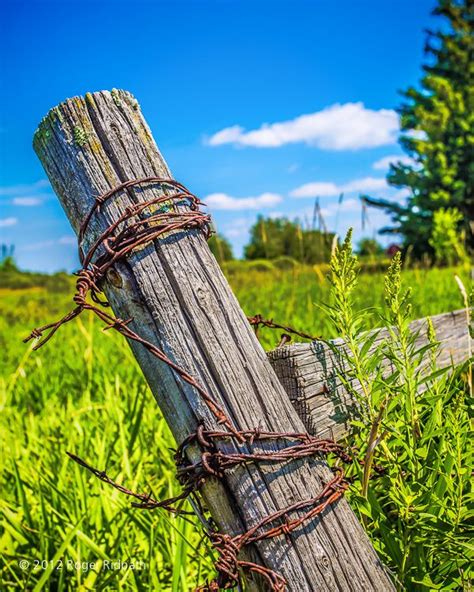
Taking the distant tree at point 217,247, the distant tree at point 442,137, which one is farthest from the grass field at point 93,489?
the distant tree at point 442,137

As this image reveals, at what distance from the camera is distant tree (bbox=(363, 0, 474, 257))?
2492 centimetres

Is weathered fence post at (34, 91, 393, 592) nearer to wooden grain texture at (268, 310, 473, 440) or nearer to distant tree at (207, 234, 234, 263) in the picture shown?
wooden grain texture at (268, 310, 473, 440)

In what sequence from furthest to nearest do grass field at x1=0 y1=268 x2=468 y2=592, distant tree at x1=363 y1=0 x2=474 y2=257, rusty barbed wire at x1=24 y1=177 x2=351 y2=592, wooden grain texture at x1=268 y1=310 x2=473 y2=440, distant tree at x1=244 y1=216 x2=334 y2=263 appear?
distant tree at x1=363 y1=0 x2=474 y2=257 → distant tree at x1=244 y1=216 x2=334 y2=263 → grass field at x1=0 y1=268 x2=468 y2=592 → wooden grain texture at x1=268 y1=310 x2=473 y2=440 → rusty barbed wire at x1=24 y1=177 x2=351 y2=592

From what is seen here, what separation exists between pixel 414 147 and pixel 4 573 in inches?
1024

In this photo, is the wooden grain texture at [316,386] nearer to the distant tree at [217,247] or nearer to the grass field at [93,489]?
the grass field at [93,489]

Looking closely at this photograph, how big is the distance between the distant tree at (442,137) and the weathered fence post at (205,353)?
22871mm

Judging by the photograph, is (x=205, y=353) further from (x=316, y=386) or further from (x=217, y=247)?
(x=217, y=247)

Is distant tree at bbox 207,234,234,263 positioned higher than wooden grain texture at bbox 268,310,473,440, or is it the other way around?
distant tree at bbox 207,234,234,263

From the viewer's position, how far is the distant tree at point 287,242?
203 inches

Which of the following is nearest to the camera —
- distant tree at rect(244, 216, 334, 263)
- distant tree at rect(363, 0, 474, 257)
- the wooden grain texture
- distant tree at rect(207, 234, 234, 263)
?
the wooden grain texture

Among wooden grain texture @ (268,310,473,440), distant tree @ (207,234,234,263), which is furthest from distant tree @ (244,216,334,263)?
wooden grain texture @ (268,310,473,440)

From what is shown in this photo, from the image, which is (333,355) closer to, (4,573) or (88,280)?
(88,280)

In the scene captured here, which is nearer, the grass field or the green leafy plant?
the green leafy plant

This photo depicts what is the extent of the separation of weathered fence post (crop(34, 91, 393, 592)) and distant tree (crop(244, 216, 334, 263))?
2494 mm
